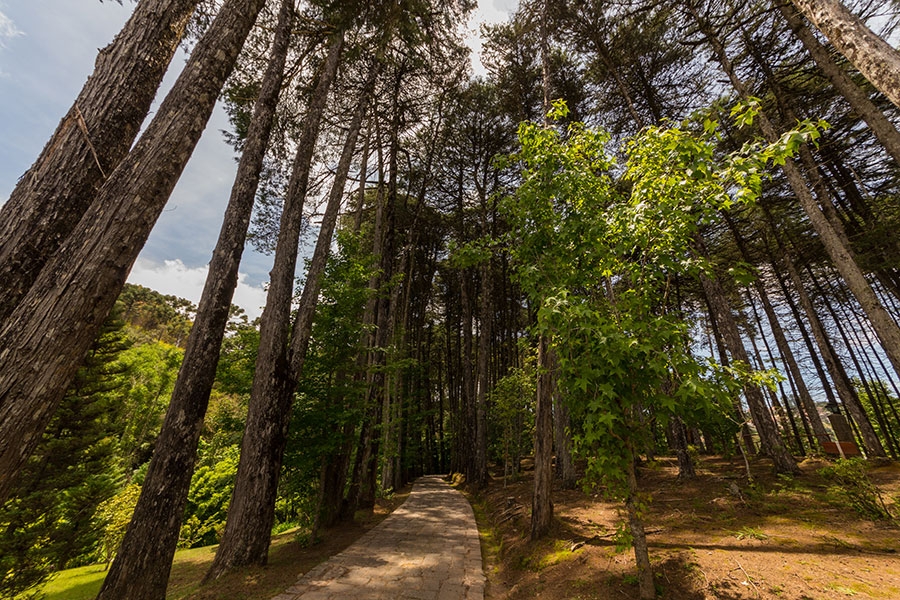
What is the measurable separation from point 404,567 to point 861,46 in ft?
32.9

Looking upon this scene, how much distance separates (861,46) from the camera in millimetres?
4246

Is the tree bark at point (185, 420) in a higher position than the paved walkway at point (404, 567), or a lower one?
higher

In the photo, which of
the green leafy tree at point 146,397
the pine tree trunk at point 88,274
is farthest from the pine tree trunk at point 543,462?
the green leafy tree at point 146,397

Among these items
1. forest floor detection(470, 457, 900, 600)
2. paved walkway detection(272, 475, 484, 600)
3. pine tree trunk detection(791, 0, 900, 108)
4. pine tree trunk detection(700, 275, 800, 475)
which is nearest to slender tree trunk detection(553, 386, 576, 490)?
forest floor detection(470, 457, 900, 600)

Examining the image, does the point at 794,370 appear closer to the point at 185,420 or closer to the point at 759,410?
the point at 759,410

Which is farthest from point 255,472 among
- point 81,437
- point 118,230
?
point 81,437

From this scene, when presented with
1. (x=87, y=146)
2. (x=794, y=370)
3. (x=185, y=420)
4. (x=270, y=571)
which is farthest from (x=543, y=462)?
(x=794, y=370)

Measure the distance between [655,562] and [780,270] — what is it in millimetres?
17185

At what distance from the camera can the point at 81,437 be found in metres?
9.38

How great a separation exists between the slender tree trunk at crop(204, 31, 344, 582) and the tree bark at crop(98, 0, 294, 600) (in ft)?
3.24

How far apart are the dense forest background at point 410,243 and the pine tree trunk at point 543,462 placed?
4 centimetres

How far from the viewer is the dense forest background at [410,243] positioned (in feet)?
9.43

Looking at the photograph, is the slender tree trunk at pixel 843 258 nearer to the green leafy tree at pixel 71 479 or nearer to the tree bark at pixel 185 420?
the tree bark at pixel 185 420

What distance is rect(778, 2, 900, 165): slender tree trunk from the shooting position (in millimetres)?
6145
